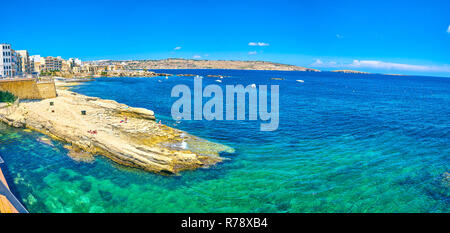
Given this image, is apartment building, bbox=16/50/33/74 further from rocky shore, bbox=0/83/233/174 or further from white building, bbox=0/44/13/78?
rocky shore, bbox=0/83/233/174

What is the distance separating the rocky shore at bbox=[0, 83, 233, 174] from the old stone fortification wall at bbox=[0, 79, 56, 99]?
5.63 m

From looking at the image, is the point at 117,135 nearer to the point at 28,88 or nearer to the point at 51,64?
the point at 28,88

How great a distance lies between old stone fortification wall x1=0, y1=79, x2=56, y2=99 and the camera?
4069 cm

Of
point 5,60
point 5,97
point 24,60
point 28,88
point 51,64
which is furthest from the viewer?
point 51,64

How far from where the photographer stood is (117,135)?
1003 inches

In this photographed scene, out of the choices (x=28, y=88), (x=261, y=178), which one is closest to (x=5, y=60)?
(x=28, y=88)

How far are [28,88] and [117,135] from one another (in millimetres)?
29614

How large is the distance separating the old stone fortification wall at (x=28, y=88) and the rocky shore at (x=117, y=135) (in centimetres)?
563

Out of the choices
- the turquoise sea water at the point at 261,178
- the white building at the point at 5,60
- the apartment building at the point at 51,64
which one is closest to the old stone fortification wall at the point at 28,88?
the turquoise sea water at the point at 261,178

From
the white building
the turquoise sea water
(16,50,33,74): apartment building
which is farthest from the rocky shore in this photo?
(16,50,33,74): apartment building

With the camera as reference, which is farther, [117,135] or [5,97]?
[5,97]
